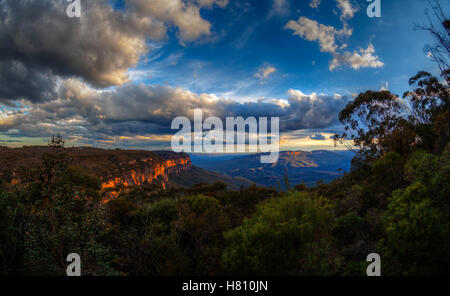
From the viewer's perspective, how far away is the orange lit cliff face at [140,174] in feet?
139

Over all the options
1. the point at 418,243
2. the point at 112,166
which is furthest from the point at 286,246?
the point at 112,166

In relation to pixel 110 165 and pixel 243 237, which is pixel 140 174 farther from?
pixel 243 237

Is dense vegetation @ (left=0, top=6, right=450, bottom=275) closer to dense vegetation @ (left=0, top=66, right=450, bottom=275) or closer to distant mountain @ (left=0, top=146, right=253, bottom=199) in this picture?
dense vegetation @ (left=0, top=66, right=450, bottom=275)

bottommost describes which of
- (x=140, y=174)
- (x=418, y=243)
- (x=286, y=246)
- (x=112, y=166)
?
(x=140, y=174)

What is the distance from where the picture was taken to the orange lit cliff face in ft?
139

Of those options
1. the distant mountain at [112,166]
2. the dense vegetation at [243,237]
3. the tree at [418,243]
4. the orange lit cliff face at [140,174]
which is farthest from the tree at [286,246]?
the orange lit cliff face at [140,174]

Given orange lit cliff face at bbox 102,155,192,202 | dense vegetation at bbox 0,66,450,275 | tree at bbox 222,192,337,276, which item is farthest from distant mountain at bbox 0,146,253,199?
tree at bbox 222,192,337,276

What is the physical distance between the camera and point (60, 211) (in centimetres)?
796

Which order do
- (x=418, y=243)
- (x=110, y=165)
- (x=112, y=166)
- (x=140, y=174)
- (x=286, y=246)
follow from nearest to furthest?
(x=418, y=243) < (x=286, y=246) < (x=112, y=166) < (x=110, y=165) < (x=140, y=174)

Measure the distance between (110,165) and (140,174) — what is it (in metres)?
12.6

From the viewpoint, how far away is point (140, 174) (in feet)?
270

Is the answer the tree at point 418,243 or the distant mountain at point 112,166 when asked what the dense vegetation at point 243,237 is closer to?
the tree at point 418,243
